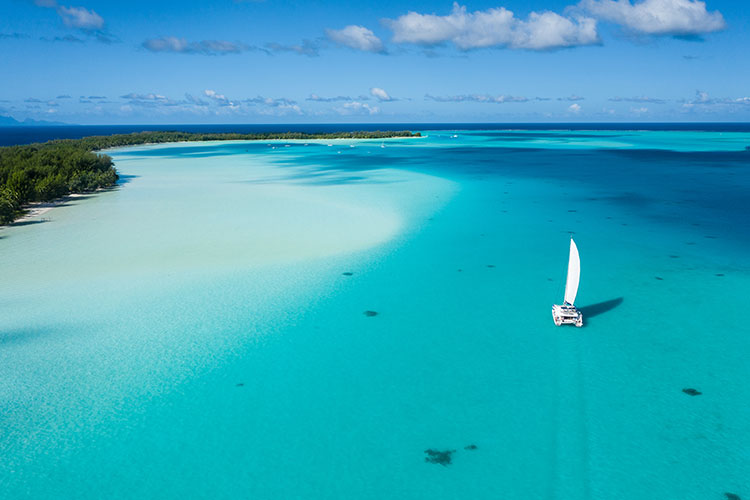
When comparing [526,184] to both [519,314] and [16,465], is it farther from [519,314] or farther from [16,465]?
[16,465]

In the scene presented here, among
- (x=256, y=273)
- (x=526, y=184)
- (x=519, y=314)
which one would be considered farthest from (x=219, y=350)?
(x=526, y=184)

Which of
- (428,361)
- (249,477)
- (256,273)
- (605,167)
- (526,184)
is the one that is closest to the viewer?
(249,477)

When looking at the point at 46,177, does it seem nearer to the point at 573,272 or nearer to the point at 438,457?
the point at 573,272

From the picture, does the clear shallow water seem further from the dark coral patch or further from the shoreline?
the shoreline

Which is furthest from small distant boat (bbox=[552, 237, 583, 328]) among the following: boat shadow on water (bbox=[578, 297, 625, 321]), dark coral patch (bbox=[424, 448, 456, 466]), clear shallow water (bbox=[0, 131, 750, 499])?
dark coral patch (bbox=[424, 448, 456, 466])

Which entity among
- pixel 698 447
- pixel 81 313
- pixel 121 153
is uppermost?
pixel 121 153

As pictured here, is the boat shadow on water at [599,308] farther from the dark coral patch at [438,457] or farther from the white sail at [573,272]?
the dark coral patch at [438,457]

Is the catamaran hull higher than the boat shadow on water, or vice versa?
the catamaran hull

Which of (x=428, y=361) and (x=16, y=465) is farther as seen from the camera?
(x=428, y=361)
